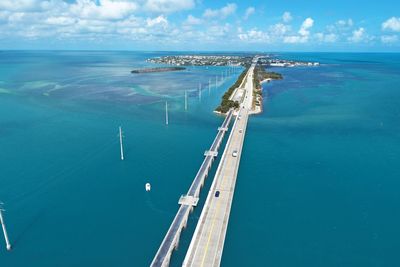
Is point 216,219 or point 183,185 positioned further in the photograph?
point 183,185

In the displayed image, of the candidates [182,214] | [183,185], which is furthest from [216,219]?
[183,185]

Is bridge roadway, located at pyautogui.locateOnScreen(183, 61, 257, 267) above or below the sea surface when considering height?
→ above

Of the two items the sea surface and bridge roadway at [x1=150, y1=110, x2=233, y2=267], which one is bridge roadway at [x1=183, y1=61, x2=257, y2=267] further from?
bridge roadway at [x1=150, y1=110, x2=233, y2=267]

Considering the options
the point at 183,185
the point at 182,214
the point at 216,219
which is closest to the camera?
the point at 216,219

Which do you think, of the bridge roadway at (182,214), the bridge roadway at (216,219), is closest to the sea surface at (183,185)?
the bridge roadway at (182,214)

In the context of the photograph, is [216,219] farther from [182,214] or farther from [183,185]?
[183,185]

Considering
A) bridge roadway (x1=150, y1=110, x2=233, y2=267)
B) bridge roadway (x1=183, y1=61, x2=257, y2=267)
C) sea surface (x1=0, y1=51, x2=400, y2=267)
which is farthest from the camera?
sea surface (x1=0, y1=51, x2=400, y2=267)

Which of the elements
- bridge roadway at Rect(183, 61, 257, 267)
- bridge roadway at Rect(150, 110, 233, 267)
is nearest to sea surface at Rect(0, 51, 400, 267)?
bridge roadway at Rect(150, 110, 233, 267)

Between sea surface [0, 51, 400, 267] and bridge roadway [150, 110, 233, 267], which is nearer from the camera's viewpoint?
bridge roadway [150, 110, 233, 267]

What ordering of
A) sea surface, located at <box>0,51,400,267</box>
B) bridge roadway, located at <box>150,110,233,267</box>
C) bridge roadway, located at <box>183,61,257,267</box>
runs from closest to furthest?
bridge roadway, located at <box>183,61,257,267</box>
bridge roadway, located at <box>150,110,233,267</box>
sea surface, located at <box>0,51,400,267</box>
